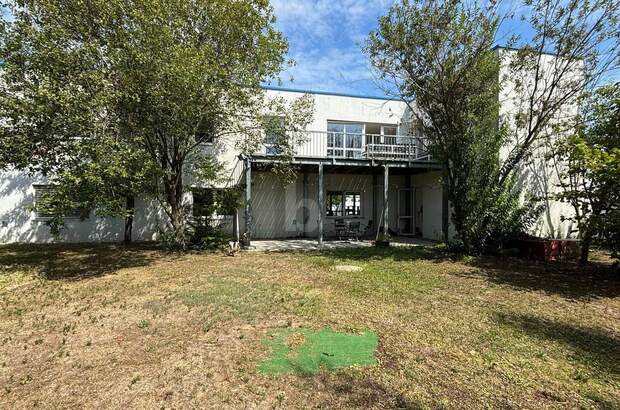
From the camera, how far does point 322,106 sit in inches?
620

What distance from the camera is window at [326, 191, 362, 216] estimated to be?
16794 mm

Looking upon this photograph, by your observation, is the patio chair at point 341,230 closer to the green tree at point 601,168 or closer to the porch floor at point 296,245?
the porch floor at point 296,245

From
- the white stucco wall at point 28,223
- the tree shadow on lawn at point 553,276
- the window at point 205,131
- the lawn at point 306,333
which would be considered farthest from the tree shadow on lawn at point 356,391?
the white stucco wall at point 28,223

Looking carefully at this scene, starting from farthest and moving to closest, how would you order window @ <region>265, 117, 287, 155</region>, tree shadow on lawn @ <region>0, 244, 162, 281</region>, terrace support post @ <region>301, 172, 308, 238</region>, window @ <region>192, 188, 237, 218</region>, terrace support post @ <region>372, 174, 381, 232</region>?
terrace support post @ <region>372, 174, 381, 232</region>
terrace support post @ <region>301, 172, 308, 238</region>
window @ <region>192, 188, 237, 218</region>
window @ <region>265, 117, 287, 155</region>
tree shadow on lawn @ <region>0, 244, 162, 281</region>

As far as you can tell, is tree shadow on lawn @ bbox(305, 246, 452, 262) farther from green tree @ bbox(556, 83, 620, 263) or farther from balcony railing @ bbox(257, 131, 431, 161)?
balcony railing @ bbox(257, 131, 431, 161)

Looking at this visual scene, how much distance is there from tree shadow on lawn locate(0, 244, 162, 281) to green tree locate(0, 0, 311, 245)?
1.87 m

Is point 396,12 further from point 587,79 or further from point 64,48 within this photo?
point 64,48

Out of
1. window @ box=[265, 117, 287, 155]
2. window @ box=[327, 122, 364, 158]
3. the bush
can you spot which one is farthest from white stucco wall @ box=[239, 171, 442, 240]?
window @ box=[265, 117, 287, 155]

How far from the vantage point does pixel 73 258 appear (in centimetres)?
1011

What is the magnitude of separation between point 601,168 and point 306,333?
6.18 meters

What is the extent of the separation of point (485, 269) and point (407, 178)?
9.11m

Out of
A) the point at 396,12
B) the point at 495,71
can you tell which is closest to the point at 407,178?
the point at 495,71

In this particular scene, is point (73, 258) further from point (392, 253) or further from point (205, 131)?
point (392, 253)

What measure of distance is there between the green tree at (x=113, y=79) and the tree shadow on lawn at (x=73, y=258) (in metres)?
1.87
